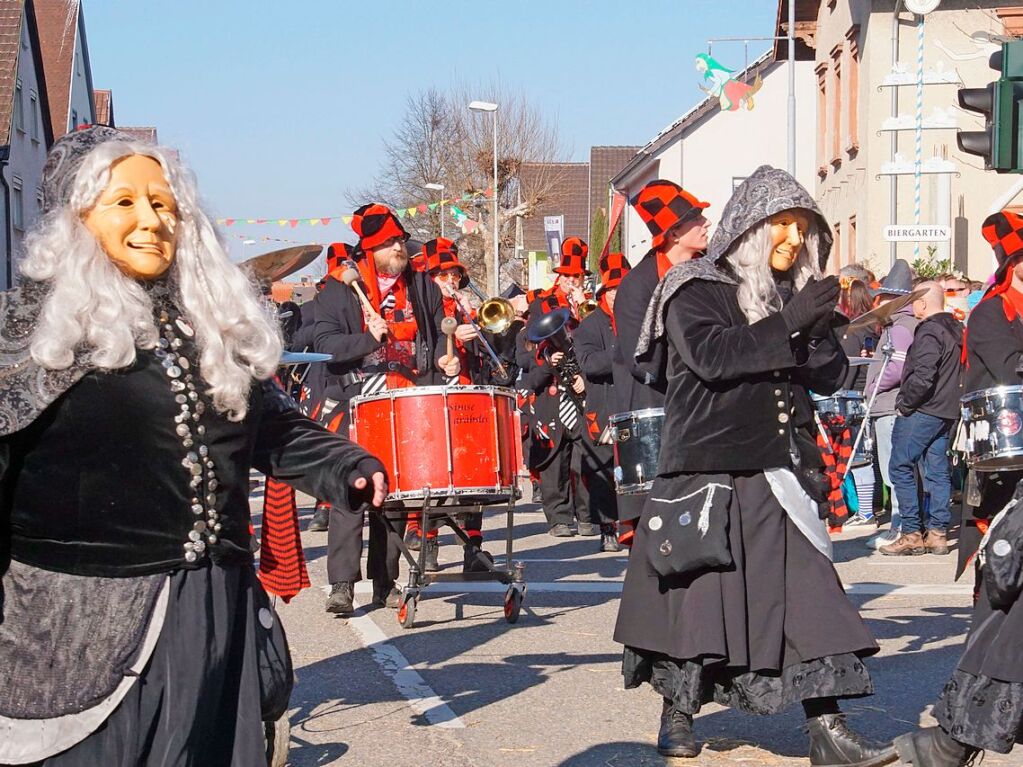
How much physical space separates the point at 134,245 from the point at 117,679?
34.1 inches

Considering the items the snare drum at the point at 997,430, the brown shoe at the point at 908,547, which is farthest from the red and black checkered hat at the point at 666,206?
the brown shoe at the point at 908,547

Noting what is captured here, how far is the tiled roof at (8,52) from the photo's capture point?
3741 cm

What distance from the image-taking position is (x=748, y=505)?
5824mm

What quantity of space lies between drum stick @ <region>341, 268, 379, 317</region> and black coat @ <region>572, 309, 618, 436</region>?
3.36 m

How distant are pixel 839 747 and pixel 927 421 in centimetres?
726

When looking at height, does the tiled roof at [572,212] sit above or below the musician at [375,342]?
above

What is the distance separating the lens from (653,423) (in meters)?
7.05

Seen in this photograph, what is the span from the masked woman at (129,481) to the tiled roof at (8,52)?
3436cm

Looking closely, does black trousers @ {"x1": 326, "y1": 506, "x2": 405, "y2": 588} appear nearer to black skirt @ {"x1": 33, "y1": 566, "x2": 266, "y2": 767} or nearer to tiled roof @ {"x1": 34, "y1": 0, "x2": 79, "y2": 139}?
black skirt @ {"x1": 33, "y1": 566, "x2": 266, "y2": 767}

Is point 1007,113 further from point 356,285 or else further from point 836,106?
point 836,106

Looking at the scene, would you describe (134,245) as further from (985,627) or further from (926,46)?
(926,46)

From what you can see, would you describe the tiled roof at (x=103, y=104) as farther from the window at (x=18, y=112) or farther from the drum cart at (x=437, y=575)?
the drum cart at (x=437, y=575)

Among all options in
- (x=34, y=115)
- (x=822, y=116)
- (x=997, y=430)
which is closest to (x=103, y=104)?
(x=34, y=115)

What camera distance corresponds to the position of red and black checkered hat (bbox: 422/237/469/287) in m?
13.4
